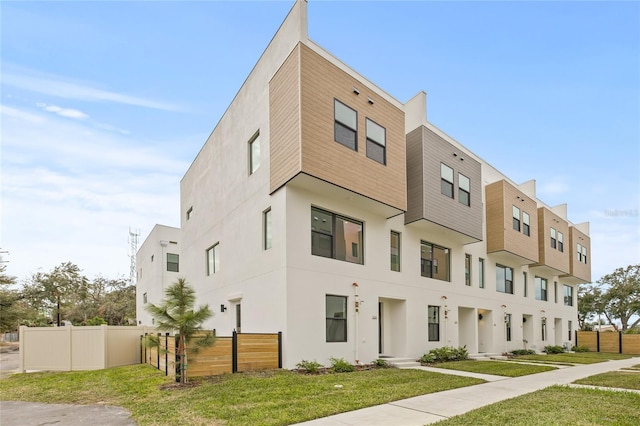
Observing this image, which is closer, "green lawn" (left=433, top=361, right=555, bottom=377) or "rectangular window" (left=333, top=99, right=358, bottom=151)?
"green lawn" (left=433, top=361, right=555, bottom=377)

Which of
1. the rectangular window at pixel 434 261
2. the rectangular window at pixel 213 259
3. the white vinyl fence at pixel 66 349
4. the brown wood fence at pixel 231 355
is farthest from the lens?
the rectangular window at pixel 213 259

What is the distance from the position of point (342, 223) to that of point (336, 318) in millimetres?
Result: 2976

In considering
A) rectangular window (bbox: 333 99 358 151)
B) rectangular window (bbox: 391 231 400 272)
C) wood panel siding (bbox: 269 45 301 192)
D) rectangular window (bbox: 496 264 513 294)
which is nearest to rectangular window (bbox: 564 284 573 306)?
rectangular window (bbox: 496 264 513 294)

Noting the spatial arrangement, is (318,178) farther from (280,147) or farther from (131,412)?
(131,412)

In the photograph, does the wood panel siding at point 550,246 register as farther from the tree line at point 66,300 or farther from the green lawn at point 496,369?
the tree line at point 66,300

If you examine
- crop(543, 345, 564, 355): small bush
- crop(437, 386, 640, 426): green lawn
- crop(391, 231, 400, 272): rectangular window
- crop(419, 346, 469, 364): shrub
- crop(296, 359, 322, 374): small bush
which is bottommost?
crop(543, 345, 564, 355): small bush

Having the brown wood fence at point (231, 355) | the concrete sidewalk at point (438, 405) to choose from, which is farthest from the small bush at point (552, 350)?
the brown wood fence at point (231, 355)

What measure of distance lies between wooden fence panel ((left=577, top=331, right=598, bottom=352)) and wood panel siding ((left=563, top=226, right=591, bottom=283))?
3.70 m

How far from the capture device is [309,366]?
436 inches

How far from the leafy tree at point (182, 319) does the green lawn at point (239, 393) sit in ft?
2.62

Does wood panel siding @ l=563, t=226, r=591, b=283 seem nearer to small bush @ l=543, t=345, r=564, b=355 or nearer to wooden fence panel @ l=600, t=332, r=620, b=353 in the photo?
wooden fence panel @ l=600, t=332, r=620, b=353

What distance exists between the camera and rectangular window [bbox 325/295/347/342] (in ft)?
40.9

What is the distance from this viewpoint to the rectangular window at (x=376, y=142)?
13480mm

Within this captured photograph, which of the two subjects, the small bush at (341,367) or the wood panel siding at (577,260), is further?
the wood panel siding at (577,260)
